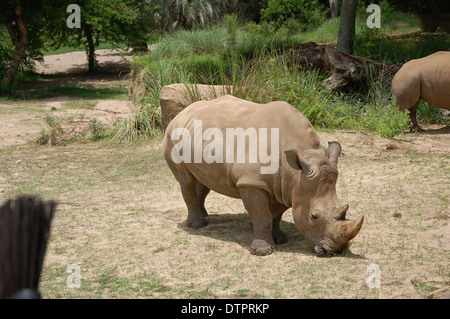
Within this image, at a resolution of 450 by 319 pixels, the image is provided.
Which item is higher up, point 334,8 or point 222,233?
point 334,8

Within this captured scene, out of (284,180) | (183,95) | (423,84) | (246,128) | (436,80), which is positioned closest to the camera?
(284,180)

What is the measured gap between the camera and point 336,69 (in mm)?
13398

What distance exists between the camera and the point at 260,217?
6102 mm

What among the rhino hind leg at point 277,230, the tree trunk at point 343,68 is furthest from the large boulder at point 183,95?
the rhino hind leg at point 277,230

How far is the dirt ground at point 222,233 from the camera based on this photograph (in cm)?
522

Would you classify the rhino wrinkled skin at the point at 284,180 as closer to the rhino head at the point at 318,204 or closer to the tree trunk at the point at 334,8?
the rhino head at the point at 318,204

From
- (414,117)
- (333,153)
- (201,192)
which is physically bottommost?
(414,117)

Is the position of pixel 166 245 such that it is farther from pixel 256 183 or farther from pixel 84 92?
pixel 84 92

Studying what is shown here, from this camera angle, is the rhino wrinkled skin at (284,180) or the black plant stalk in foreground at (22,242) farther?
the rhino wrinkled skin at (284,180)

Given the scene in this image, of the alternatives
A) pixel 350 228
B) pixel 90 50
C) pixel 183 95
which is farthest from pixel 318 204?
pixel 90 50

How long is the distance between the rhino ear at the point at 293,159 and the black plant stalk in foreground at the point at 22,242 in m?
4.11

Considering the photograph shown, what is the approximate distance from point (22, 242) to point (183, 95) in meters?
9.82

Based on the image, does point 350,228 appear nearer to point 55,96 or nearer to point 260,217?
point 260,217

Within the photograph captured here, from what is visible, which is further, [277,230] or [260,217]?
[277,230]
